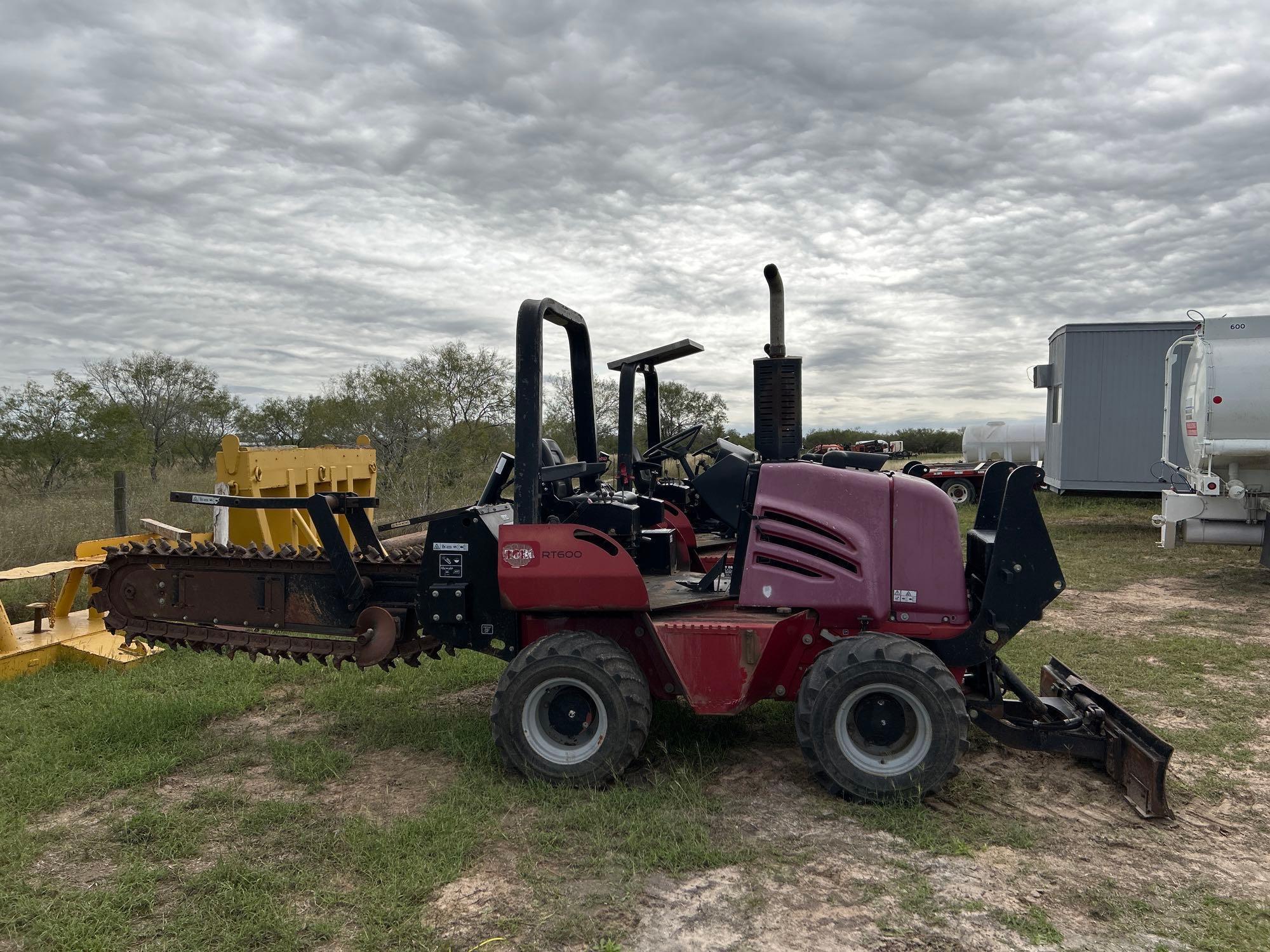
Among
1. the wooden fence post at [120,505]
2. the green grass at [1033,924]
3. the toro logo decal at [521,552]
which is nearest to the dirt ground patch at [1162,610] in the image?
the green grass at [1033,924]

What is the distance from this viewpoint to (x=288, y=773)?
472 cm

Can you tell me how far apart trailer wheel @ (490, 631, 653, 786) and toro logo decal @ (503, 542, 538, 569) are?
414 millimetres

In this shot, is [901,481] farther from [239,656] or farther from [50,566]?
[50,566]

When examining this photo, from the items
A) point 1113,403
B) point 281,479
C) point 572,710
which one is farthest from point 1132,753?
point 1113,403

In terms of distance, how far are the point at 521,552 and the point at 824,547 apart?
1.57 m

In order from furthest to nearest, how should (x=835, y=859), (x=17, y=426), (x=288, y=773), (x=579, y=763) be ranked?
(x=17, y=426) → (x=288, y=773) → (x=579, y=763) → (x=835, y=859)

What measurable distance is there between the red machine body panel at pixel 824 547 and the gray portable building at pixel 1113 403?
1360 cm

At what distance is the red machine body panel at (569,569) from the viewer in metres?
4.51

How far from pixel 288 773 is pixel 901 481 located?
3.63m

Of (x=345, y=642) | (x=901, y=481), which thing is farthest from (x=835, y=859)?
(x=345, y=642)

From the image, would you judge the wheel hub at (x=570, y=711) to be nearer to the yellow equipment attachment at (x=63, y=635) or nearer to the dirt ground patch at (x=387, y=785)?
the dirt ground patch at (x=387, y=785)

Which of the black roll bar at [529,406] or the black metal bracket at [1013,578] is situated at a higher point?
the black roll bar at [529,406]

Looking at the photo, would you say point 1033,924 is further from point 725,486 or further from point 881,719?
point 725,486

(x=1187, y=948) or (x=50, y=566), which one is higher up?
(x=50, y=566)
